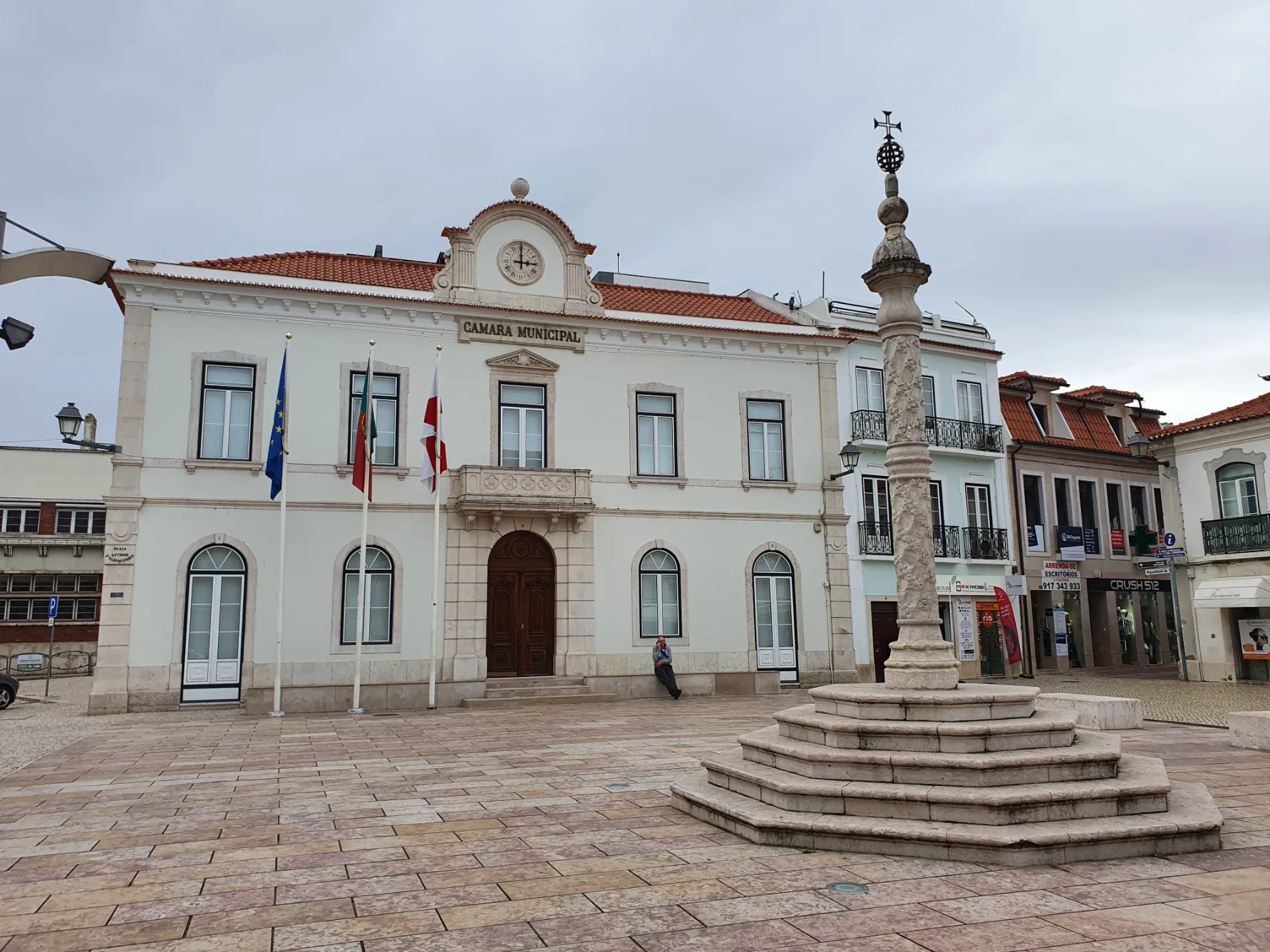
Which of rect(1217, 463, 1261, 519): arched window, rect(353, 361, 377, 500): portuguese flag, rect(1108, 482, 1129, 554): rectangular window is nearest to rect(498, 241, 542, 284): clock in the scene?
rect(353, 361, 377, 500): portuguese flag

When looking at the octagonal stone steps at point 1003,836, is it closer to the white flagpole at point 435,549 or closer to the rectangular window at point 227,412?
the white flagpole at point 435,549

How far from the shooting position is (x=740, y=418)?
2312cm

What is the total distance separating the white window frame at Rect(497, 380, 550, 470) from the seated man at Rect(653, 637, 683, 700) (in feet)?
16.1

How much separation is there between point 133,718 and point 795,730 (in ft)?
44.9

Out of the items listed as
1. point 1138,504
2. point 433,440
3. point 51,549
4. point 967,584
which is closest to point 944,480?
point 967,584

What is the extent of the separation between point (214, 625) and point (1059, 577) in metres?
24.2

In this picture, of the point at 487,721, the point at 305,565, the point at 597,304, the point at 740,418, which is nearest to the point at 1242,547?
the point at 740,418

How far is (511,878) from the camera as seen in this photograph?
18.9ft

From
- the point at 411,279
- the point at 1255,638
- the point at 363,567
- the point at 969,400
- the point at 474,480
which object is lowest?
the point at 1255,638

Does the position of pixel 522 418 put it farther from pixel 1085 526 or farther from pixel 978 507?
pixel 1085 526

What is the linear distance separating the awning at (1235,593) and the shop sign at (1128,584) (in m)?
5.20

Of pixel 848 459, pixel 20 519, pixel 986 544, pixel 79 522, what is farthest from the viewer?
pixel 79 522

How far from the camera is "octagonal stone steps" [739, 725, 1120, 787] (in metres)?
6.77

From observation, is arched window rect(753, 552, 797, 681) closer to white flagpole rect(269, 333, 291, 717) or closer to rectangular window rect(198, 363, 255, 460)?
white flagpole rect(269, 333, 291, 717)
